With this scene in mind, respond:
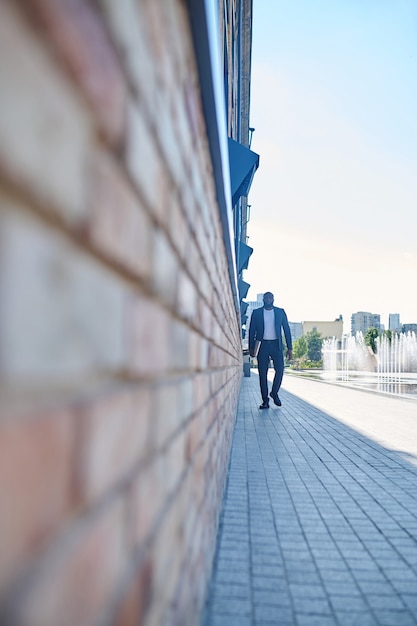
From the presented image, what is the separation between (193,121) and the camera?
5.41 ft

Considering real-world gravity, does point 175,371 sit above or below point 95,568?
above

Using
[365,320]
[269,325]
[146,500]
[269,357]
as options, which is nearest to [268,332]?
[269,325]

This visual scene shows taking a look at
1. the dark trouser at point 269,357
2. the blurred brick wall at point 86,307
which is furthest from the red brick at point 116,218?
the dark trouser at point 269,357

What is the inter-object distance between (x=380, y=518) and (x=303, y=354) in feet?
267

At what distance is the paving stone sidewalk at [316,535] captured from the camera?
2.48 metres

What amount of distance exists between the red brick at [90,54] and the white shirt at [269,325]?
968 cm

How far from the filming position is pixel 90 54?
0.60 m

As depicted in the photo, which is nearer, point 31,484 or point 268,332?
point 31,484

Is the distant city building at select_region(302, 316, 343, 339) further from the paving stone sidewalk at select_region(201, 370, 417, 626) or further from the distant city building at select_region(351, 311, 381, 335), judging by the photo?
the paving stone sidewalk at select_region(201, 370, 417, 626)

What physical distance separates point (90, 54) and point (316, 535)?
11.1 feet

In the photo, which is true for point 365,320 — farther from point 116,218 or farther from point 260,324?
point 116,218

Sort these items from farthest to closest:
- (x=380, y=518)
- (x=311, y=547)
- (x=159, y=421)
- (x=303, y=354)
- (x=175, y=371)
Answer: (x=303, y=354)
(x=380, y=518)
(x=311, y=547)
(x=175, y=371)
(x=159, y=421)

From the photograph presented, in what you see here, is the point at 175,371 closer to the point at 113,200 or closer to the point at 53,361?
the point at 113,200

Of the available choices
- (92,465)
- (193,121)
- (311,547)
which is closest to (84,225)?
(92,465)
